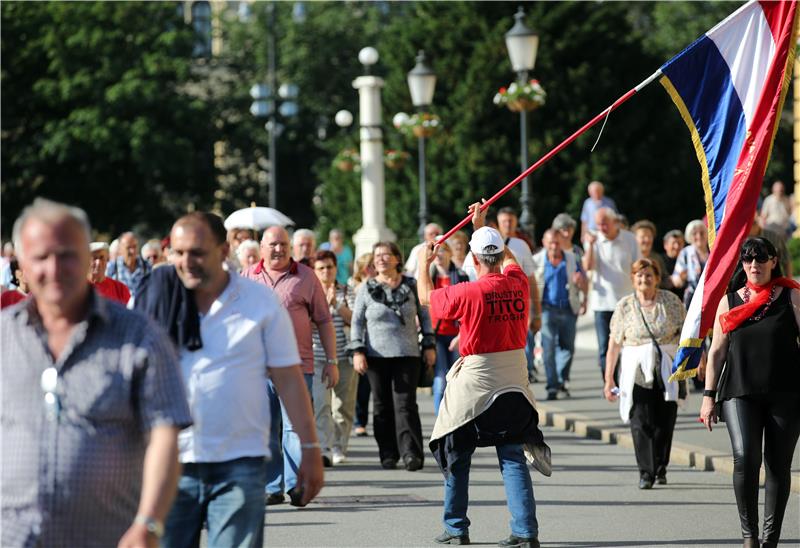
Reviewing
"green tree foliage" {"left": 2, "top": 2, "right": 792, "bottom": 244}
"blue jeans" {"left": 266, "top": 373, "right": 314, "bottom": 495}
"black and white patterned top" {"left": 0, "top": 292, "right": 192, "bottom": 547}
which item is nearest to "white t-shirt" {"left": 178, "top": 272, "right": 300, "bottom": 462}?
"black and white patterned top" {"left": 0, "top": 292, "right": 192, "bottom": 547}

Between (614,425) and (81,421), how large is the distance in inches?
431

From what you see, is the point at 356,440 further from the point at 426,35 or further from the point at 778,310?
the point at 426,35

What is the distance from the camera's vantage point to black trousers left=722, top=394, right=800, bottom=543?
27.3ft

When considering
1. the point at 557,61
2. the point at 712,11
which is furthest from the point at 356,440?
the point at 712,11

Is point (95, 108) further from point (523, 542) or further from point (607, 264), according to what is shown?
point (523, 542)

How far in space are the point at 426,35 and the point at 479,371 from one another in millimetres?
36543

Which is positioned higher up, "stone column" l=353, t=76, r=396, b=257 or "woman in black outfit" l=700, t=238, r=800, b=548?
"stone column" l=353, t=76, r=396, b=257

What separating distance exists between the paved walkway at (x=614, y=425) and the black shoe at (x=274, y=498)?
3344 mm

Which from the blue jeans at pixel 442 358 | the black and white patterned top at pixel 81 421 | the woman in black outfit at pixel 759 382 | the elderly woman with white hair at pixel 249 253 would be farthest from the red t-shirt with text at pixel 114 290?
the black and white patterned top at pixel 81 421

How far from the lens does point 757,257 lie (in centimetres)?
852

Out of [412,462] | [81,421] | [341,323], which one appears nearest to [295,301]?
[412,462]

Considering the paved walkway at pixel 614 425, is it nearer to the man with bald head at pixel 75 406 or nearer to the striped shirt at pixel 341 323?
the striped shirt at pixel 341 323

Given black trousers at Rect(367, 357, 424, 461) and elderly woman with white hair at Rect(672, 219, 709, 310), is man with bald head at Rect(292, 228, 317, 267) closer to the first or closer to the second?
black trousers at Rect(367, 357, 424, 461)

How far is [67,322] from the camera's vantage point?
455 cm
